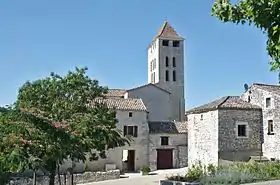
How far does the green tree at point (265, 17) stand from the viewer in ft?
17.3

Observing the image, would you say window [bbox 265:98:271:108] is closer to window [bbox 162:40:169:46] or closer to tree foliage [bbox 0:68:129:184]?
tree foliage [bbox 0:68:129:184]

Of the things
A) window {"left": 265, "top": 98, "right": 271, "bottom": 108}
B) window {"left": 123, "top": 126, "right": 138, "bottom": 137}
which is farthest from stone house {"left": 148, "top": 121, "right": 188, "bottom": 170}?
window {"left": 265, "top": 98, "right": 271, "bottom": 108}

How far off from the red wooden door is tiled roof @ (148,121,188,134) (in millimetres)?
2080

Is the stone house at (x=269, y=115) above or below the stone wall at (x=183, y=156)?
above

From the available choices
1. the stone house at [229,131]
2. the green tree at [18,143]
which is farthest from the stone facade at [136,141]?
the green tree at [18,143]

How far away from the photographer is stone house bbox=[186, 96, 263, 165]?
36.1m

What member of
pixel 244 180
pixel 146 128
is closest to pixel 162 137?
pixel 146 128

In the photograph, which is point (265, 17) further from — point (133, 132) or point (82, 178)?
point (133, 132)

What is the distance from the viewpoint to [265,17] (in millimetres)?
5449

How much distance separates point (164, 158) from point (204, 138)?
8207 millimetres

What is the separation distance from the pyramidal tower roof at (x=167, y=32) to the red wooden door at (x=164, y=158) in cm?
3488

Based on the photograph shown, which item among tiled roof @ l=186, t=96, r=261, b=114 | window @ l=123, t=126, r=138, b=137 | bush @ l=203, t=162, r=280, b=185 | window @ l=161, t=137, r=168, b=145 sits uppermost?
tiled roof @ l=186, t=96, r=261, b=114

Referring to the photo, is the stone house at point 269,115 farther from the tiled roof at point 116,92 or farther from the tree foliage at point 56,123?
the tiled roof at point 116,92

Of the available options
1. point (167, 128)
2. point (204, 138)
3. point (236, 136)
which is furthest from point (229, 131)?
point (167, 128)
